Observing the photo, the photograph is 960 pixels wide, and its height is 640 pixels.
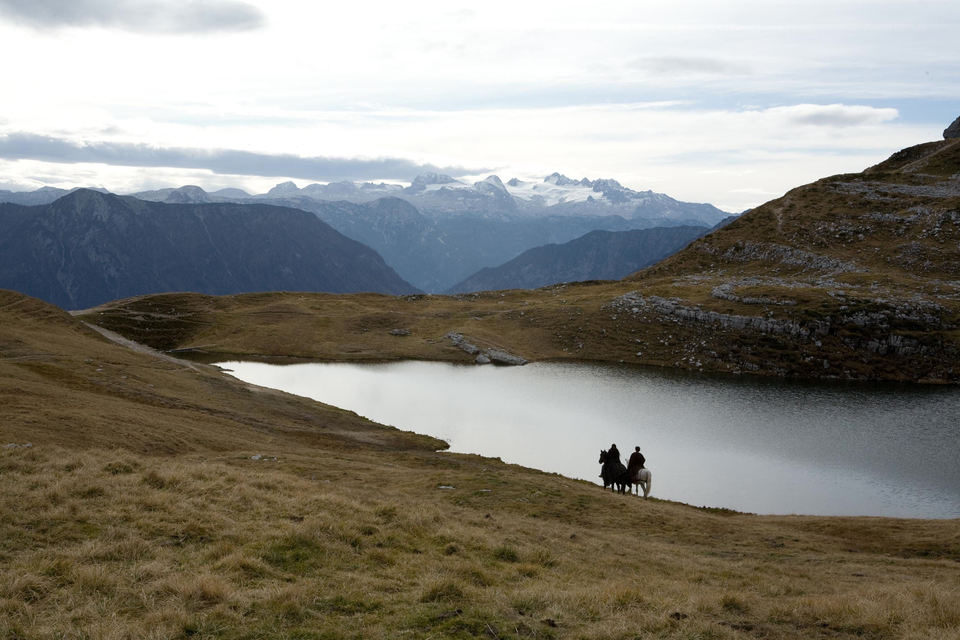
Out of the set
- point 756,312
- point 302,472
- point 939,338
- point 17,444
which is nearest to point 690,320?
point 756,312

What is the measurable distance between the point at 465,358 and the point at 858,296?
76.2 meters

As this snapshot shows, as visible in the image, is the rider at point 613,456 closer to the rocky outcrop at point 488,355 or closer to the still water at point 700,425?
the still water at point 700,425

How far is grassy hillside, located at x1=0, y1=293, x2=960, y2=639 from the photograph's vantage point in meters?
14.0

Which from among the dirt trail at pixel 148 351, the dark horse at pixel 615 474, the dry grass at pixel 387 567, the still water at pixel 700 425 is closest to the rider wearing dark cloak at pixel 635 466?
the dark horse at pixel 615 474

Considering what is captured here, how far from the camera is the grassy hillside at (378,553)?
1402 centimetres

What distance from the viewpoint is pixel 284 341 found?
133125 mm

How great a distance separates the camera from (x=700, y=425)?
7000 centimetres

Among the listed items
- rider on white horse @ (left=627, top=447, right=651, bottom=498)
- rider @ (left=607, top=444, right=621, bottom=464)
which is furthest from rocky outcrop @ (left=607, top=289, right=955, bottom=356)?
rider @ (left=607, top=444, right=621, bottom=464)

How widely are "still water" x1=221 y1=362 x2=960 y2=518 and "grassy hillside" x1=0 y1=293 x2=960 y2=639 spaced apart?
13745mm

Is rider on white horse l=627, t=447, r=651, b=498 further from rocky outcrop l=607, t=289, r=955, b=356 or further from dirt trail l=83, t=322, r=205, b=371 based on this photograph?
rocky outcrop l=607, t=289, r=955, b=356

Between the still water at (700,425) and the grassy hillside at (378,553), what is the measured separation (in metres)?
13.7

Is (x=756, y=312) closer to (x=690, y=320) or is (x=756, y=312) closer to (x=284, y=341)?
(x=690, y=320)

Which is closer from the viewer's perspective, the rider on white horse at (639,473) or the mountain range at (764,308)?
the rider on white horse at (639,473)

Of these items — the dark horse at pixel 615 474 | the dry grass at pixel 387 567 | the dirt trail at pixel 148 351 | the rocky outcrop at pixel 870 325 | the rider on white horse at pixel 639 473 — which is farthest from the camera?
the rocky outcrop at pixel 870 325
